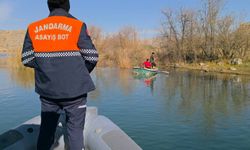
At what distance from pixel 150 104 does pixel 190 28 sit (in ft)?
78.3

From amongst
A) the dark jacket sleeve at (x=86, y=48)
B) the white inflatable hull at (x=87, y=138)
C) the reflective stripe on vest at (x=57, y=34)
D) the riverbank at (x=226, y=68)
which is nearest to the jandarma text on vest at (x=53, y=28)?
the reflective stripe on vest at (x=57, y=34)

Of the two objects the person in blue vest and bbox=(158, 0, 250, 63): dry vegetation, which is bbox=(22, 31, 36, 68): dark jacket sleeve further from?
bbox=(158, 0, 250, 63): dry vegetation

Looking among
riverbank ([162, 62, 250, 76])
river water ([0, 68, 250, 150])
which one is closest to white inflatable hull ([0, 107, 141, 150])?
river water ([0, 68, 250, 150])

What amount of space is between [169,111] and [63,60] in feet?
25.6

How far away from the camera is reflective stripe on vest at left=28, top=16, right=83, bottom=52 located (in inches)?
107

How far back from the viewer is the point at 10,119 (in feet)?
29.1

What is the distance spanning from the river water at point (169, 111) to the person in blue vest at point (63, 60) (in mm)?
4086

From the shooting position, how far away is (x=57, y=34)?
2.72m

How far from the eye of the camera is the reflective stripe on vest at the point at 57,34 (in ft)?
8.89

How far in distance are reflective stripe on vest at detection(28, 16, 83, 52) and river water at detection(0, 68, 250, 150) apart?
4.37 metres

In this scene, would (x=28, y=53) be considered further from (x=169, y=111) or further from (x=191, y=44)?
(x=191, y=44)

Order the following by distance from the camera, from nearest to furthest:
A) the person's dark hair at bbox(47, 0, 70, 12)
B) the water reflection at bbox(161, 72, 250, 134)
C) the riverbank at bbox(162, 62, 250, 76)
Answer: the person's dark hair at bbox(47, 0, 70, 12)
the water reflection at bbox(161, 72, 250, 134)
the riverbank at bbox(162, 62, 250, 76)

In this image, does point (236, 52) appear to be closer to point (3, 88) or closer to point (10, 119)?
point (3, 88)

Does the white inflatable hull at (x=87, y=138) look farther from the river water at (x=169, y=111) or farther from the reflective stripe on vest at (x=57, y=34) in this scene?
the river water at (x=169, y=111)
